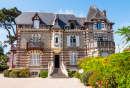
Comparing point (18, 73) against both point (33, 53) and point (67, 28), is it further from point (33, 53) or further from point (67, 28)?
point (67, 28)

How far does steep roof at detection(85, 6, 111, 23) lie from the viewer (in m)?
21.2

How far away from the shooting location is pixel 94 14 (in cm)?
2253

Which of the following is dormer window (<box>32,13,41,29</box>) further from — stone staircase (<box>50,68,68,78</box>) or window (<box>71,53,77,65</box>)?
stone staircase (<box>50,68,68,78</box>)

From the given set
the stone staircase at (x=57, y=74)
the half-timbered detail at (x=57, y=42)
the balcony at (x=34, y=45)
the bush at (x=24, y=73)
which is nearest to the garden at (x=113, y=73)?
the stone staircase at (x=57, y=74)

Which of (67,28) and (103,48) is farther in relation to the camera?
(67,28)

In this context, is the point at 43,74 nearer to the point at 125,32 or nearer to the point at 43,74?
the point at 43,74

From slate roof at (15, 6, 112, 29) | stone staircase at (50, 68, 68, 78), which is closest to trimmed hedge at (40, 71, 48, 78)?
stone staircase at (50, 68, 68, 78)

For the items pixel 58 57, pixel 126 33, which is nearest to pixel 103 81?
pixel 126 33

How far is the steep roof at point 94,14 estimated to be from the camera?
21.2 meters

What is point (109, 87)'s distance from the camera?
7.77m

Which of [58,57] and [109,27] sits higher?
[109,27]

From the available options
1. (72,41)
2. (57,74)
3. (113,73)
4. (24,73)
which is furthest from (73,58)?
(113,73)

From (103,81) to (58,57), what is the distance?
13.1m

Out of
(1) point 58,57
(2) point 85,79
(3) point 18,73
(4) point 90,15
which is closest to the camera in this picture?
(2) point 85,79
